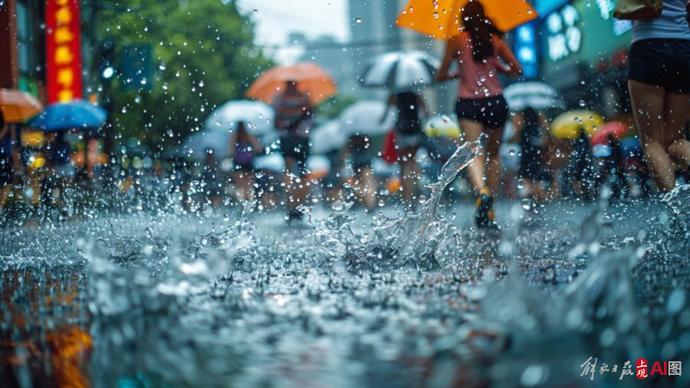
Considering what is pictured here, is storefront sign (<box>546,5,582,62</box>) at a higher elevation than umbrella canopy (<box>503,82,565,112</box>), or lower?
higher

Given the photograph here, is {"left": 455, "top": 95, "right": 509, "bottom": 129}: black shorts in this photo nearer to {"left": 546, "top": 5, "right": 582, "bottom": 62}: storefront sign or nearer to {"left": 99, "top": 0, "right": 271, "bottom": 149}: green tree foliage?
{"left": 546, "top": 5, "right": 582, "bottom": 62}: storefront sign

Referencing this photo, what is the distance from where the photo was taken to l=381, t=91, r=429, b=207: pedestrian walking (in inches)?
404

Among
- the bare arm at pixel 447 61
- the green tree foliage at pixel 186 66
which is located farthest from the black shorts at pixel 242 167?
the green tree foliage at pixel 186 66

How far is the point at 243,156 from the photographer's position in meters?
11.6

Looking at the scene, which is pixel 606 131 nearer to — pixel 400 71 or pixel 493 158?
pixel 400 71

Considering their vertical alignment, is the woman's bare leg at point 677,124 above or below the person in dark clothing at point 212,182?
above

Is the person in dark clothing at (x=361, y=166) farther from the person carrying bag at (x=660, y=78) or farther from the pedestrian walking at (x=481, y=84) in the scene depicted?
the person carrying bag at (x=660, y=78)

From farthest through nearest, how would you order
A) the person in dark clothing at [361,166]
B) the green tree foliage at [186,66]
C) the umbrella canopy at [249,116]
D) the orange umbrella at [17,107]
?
the green tree foliage at [186,66] < the umbrella canopy at [249,116] < the person in dark clothing at [361,166] < the orange umbrella at [17,107]

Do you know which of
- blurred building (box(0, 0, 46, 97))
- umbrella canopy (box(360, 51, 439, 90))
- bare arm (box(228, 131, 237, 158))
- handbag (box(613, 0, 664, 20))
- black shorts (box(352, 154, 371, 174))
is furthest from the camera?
blurred building (box(0, 0, 46, 97))

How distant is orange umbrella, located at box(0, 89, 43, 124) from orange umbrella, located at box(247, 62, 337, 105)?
3.50m

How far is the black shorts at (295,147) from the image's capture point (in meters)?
9.77

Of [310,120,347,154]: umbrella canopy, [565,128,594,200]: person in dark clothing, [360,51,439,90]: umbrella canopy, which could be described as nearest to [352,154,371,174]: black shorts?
[360,51,439,90]: umbrella canopy

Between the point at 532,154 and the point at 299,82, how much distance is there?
16.5 ft

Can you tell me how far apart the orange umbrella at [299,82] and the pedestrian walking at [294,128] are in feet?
15.1
